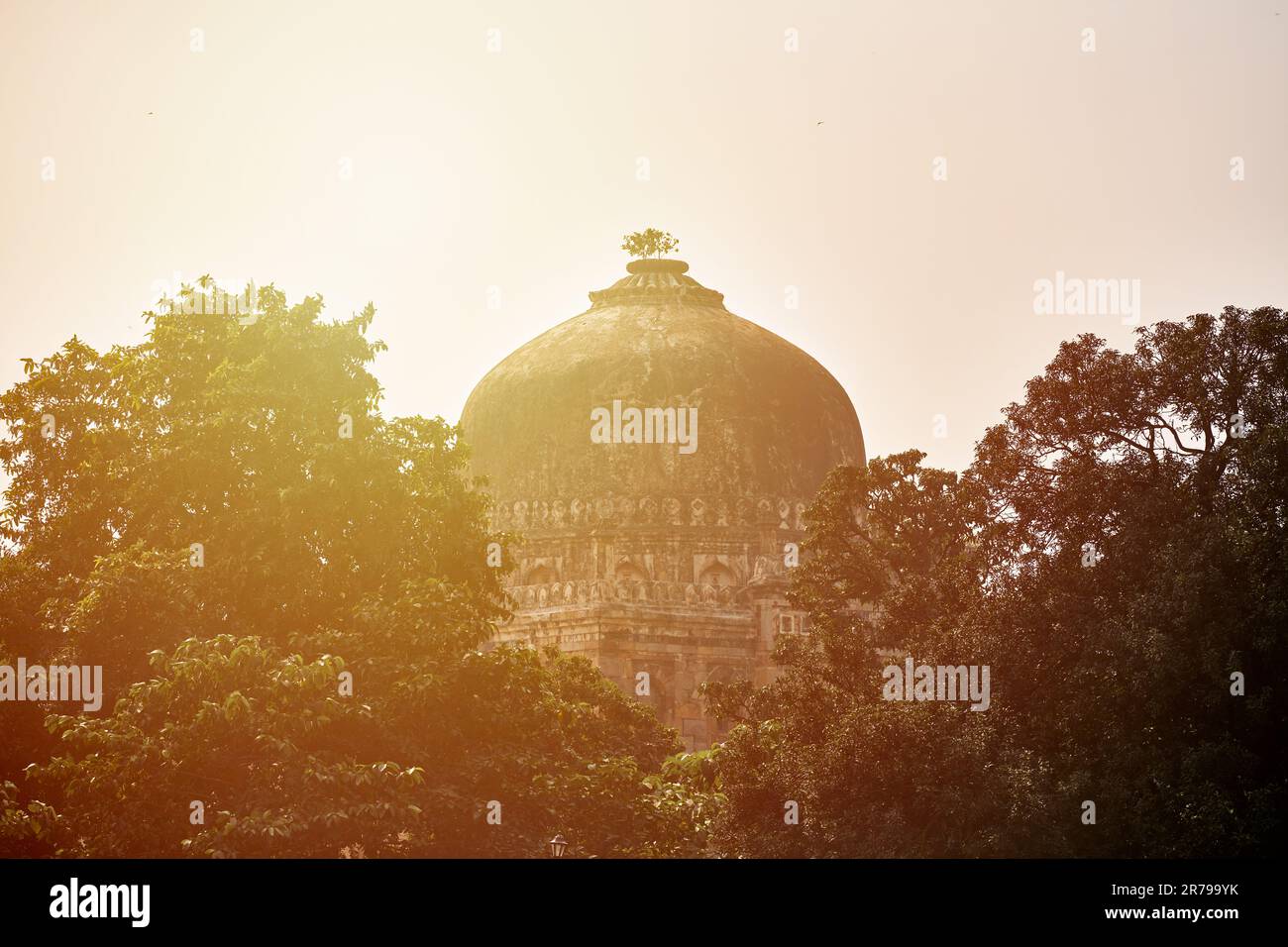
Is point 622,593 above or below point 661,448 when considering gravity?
below

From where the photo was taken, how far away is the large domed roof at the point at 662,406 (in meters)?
42.6

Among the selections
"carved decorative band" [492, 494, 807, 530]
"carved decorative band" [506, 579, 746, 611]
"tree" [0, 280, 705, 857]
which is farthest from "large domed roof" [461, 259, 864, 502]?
"tree" [0, 280, 705, 857]

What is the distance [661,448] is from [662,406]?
891 millimetres

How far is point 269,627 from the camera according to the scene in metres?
22.5

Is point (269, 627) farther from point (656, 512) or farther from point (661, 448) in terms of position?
point (661, 448)

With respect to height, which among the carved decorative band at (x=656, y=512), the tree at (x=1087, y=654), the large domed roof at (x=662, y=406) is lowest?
the tree at (x=1087, y=654)

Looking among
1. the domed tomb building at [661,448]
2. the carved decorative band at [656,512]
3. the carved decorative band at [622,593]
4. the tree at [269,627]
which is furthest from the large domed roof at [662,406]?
the tree at [269,627]

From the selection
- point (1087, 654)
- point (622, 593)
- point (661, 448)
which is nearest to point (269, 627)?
point (1087, 654)

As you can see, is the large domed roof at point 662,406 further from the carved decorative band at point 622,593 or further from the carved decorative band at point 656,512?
the carved decorative band at point 622,593

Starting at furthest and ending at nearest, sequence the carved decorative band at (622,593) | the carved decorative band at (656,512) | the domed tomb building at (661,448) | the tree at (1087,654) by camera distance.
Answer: the carved decorative band at (656,512)
the domed tomb building at (661,448)
the carved decorative band at (622,593)
the tree at (1087,654)

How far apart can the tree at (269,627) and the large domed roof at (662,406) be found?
17.0 meters
